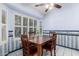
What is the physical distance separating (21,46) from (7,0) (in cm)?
86

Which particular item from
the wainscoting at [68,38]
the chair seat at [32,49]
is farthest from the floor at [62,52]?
the chair seat at [32,49]

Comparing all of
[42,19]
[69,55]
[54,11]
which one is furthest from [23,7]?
[69,55]

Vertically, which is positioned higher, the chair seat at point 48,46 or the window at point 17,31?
the window at point 17,31

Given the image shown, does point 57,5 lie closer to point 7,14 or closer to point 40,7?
point 40,7

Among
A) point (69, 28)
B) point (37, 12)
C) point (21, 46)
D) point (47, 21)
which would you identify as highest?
point (37, 12)

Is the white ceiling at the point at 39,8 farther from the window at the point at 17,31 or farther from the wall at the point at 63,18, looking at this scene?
the window at the point at 17,31

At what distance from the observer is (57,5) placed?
6.69 ft

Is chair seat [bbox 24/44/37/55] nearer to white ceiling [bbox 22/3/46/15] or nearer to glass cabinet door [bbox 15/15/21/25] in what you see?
glass cabinet door [bbox 15/15/21/25]

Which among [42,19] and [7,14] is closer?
[7,14]

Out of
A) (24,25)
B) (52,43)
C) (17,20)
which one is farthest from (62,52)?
(17,20)

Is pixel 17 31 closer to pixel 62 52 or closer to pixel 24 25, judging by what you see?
pixel 24 25

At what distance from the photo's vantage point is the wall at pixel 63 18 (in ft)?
6.62

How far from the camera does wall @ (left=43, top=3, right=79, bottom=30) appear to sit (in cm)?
202

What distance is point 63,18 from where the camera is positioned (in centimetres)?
207
